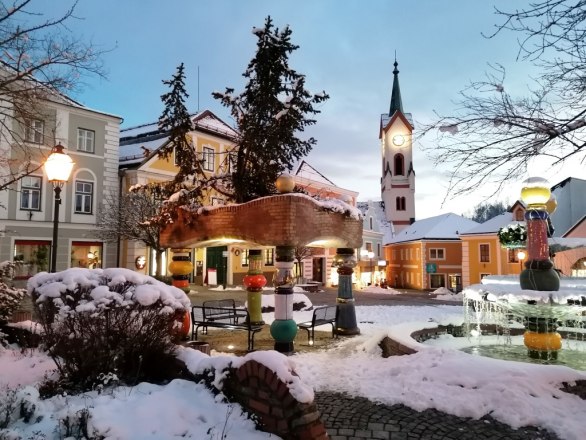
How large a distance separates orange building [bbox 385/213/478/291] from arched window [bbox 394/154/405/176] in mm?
11820

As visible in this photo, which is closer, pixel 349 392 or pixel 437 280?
pixel 349 392

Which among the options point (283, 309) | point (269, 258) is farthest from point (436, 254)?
point (283, 309)

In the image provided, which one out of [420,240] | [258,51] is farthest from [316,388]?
[420,240]

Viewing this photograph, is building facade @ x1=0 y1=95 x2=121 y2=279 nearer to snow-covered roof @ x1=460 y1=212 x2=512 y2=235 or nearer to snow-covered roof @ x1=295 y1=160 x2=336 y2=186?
snow-covered roof @ x1=295 y1=160 x2=336 y2=186

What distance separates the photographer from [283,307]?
841 cm

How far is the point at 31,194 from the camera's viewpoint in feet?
75.2

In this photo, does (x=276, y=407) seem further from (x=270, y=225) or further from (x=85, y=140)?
(x=85, y=140)

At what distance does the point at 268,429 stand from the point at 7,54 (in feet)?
25.0

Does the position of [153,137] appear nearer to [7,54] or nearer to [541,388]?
[7,54]

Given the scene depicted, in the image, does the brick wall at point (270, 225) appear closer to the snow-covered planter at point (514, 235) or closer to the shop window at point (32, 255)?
the snow-covered planter at point (514, 235)

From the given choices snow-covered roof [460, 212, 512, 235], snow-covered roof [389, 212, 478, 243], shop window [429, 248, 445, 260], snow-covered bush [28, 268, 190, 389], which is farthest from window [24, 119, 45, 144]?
shop window [429, 248, 445, 260]

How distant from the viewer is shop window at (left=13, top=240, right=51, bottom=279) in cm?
2255

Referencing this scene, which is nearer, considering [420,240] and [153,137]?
[153,137]

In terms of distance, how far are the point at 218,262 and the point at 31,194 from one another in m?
12.3
